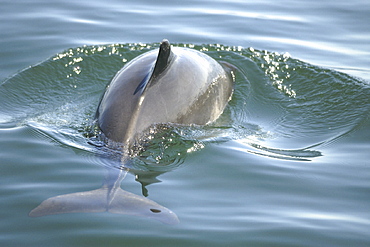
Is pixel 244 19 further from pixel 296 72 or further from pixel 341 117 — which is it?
pixel 341 117

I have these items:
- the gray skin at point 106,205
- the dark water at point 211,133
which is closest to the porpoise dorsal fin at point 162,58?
the dark water at point 211,133

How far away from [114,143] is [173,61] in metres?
1.93

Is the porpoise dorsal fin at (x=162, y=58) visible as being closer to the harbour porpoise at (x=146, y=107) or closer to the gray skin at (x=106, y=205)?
the harbour porpoise at (x=146, y=107)

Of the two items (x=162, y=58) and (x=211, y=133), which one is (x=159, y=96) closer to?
(x=162, y=58)

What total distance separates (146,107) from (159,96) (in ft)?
1.07

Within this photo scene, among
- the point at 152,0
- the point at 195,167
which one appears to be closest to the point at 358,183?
the point at 195,167

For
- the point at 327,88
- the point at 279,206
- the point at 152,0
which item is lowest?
the point at 279,206

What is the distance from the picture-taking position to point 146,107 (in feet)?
24.3

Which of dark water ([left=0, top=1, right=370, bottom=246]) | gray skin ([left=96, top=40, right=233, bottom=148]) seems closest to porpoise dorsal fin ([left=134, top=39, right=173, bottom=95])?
gray skin ([left=96, top=40, right=233, bottom=148])

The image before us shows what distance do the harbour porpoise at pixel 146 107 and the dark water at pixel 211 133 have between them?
0.13m

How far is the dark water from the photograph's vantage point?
560 centimetres

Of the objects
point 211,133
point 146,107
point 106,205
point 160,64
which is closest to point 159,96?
point 146,107

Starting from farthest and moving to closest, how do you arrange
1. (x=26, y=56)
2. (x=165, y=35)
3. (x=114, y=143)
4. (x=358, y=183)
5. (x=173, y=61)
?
(x=165, y=35) < (x=26, y=56) < (x=173, y=61) < (x=114, y=143) < (x=358, y=183)

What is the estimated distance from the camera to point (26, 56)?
1140 centimetres
